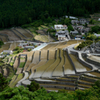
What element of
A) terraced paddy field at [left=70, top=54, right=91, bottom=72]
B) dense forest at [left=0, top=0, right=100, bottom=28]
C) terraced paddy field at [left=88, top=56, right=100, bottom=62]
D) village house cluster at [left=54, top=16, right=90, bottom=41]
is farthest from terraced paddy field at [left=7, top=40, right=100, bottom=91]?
dense forest at [left=0, top=0, right=100, bottom=28]

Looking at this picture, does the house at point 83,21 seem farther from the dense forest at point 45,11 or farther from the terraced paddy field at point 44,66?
the terraced paddy field at point 44,66

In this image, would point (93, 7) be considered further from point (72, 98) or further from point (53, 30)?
point (72, 98)

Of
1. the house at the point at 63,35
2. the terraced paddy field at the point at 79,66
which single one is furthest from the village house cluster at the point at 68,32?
the terraced paddy field at the point at 79,66

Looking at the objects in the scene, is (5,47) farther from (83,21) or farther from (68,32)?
(83,21)

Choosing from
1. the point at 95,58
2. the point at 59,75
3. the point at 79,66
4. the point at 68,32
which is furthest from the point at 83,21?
the point at 59,75

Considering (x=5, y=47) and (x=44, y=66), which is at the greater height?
A: (x=5, y=47)

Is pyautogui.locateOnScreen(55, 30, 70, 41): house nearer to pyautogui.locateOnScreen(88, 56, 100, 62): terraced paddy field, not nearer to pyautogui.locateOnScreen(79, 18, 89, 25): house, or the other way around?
pyautogui.locateOnScreen(79, 18, 89, 25): house

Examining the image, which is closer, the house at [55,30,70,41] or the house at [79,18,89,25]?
the house at [55,30,70,41]

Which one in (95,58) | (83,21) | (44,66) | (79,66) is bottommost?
(44,66)
